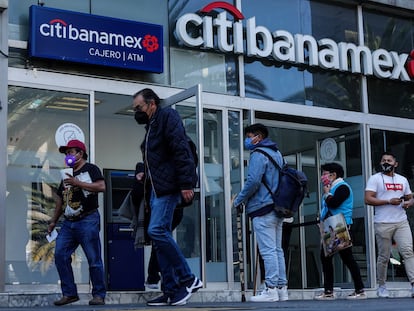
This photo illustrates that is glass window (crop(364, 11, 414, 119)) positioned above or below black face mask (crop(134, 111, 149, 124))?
above

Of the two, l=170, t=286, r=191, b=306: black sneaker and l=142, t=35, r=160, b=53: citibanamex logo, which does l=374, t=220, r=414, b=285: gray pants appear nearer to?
l=142, t=35, r=160, b=53: citibanamex logo

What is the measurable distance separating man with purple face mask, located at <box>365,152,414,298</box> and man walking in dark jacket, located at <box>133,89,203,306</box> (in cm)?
372

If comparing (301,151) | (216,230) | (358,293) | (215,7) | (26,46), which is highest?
(215,7)

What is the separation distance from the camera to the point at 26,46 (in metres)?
9.66

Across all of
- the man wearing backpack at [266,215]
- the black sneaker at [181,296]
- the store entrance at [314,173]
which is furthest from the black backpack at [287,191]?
the store entrance at [314,173]

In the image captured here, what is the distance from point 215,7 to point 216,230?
122 inches

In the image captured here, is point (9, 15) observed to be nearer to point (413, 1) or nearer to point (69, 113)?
point (69, 113)

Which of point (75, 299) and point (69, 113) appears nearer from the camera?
point (75, 299)

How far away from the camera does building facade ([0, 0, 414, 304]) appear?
383 inches

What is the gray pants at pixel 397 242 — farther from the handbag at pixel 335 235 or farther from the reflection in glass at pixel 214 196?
the reflection in glass at pixel 214 196

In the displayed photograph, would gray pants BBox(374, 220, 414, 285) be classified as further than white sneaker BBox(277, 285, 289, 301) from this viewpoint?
Yes

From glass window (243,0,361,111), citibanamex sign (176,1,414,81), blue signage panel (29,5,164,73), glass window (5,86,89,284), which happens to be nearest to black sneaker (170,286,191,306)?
glass window (5,86,89,284)

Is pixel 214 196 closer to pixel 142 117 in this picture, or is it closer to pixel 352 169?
pixel 352 169

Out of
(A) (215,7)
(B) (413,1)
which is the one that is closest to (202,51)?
(A) (215,7)
